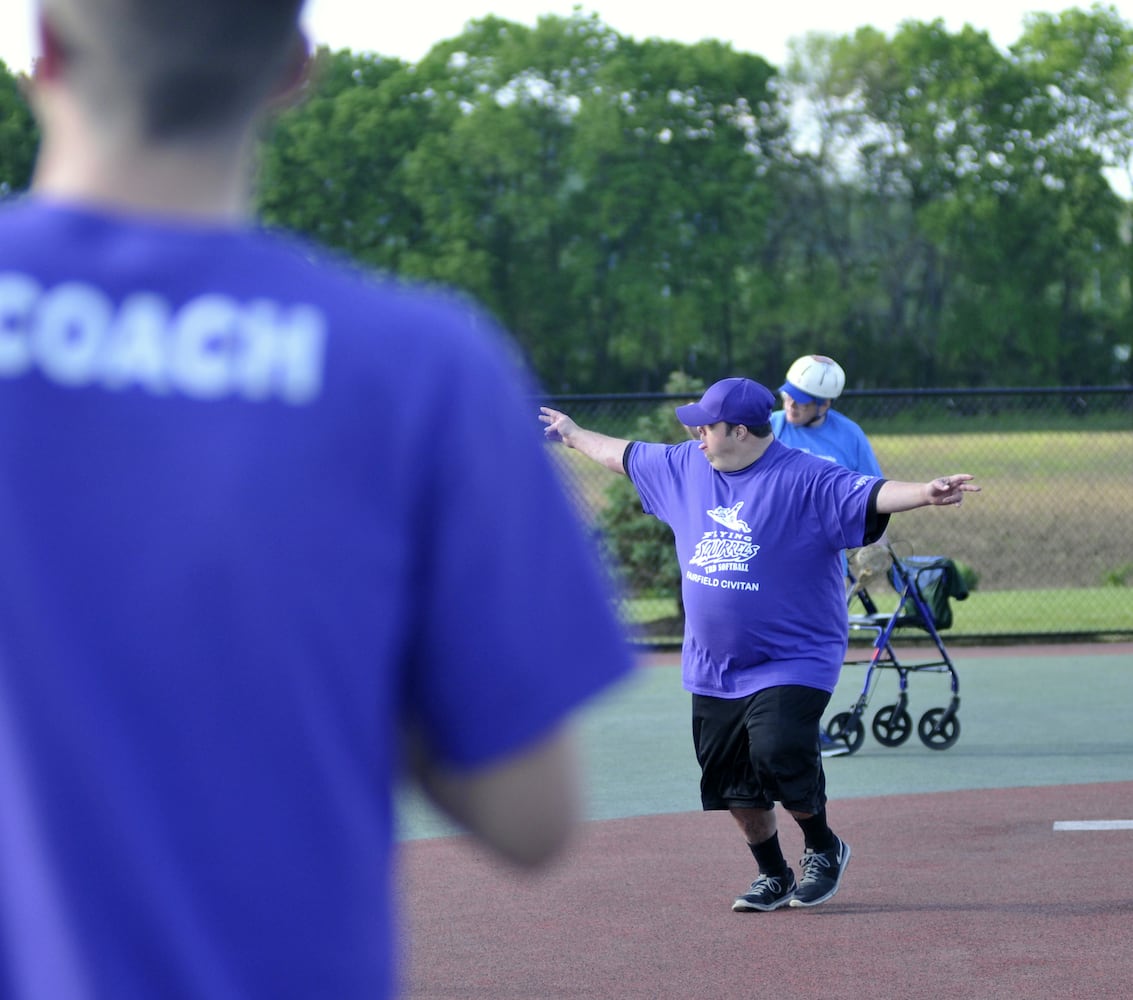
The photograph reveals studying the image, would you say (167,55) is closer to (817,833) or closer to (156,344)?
(156,344)

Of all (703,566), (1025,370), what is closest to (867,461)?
(703,566)

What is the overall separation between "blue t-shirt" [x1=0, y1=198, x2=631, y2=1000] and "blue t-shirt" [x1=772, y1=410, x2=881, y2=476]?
7232mm

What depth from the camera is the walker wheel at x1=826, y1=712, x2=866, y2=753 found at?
961 centimetres

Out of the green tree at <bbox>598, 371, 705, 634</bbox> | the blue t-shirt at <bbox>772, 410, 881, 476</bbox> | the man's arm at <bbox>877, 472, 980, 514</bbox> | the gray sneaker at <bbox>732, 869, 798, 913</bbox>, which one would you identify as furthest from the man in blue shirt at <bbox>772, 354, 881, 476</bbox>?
the green tree at <bbox>598, 371, 705, 634</bbox>

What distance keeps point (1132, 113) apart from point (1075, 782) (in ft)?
223

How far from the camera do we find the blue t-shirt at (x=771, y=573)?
6.27 metres

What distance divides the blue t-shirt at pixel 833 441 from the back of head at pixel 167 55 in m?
7.24

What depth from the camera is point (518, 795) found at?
1.26 metres

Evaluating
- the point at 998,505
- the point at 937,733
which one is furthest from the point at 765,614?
the point at 998,505

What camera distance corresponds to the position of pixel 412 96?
7500 centimetres

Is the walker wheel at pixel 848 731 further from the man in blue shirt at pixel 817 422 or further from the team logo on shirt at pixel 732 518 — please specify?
the team logo on shirt at pixel 732 518

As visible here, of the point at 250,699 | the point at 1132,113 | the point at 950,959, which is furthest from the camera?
the point at 1132,113

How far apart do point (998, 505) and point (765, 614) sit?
525 inches

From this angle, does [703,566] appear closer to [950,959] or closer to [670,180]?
[950,959]
